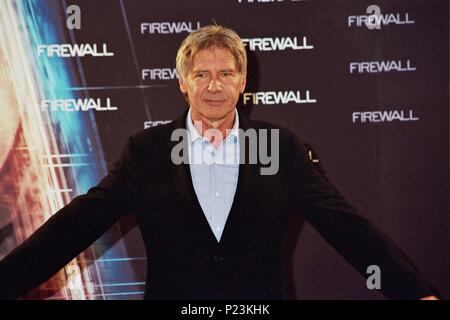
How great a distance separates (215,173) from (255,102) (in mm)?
1309

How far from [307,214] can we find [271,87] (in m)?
1.35

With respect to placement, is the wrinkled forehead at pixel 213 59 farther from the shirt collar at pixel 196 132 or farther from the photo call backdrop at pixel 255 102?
the photo call backdrop at pixel 255 102

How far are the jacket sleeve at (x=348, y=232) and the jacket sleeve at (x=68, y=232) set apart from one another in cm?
61

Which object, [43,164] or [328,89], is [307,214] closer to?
[328,89]

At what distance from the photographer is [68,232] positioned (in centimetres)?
233

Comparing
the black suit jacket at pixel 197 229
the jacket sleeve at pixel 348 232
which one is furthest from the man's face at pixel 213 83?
the jacket sleeve at pixel 348 232

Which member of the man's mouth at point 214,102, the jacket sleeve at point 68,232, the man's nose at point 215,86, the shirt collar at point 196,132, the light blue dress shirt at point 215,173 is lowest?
the jacket sleeve at point 68,232

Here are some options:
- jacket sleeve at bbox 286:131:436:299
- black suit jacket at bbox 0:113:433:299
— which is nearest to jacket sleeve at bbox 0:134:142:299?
black suit jacket at bbox 0:113:433:299

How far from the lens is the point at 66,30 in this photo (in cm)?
358

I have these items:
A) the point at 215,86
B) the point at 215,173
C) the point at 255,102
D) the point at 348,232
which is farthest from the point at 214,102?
the point at 255,102

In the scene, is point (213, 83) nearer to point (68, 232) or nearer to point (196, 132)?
point (196, 132)

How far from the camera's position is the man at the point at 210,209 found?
230cm
